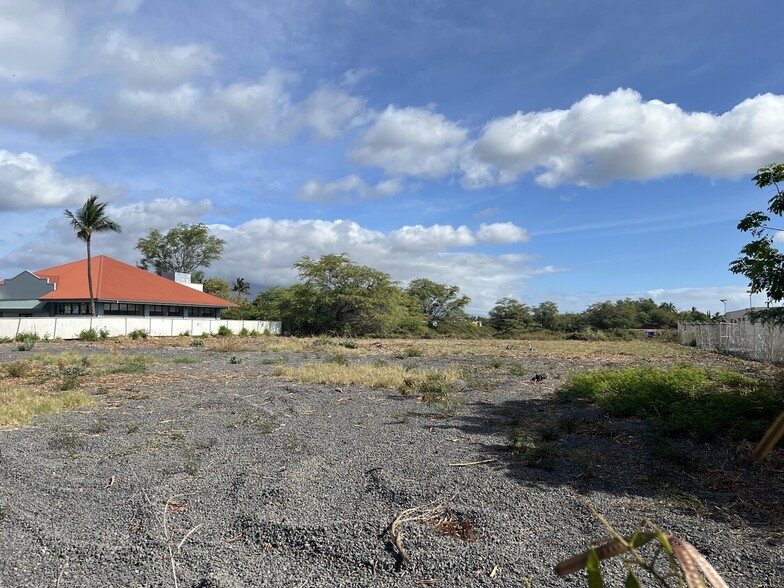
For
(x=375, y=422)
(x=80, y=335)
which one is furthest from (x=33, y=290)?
(x=375, y=422)

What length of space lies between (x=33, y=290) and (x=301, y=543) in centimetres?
4546

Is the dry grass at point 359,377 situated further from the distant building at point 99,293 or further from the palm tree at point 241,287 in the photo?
the palm tree at point 241,287

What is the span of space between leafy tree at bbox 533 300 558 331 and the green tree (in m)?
22.4

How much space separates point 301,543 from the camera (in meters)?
3.90

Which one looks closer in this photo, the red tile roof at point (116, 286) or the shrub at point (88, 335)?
the shrub at point (88, 335)

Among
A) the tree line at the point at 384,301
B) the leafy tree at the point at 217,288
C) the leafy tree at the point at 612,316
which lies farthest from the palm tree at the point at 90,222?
the leafy tree at the point at 612,316

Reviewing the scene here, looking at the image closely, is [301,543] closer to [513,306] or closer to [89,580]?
[89,580]

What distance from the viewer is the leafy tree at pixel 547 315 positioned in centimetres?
6076

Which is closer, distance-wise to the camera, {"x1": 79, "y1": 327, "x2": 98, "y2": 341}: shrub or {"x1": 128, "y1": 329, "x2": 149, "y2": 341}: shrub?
{"x1": 79, "y1": 327, "x2": 98, "y2": 341}: shrub

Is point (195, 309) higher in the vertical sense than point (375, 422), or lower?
higher

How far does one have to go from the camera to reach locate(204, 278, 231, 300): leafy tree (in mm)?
65500

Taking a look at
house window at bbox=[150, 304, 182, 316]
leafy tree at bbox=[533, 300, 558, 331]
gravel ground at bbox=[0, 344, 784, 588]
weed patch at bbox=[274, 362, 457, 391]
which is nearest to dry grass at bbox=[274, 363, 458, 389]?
weed patch at bbox=[274, 362, 457, 391]

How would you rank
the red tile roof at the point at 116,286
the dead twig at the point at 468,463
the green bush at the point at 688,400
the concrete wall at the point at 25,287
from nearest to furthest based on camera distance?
1. the dead twig at the point at 468,463
2. the green bush at the point at 688,400
3. the red tile roof at the point at 116,286
4. the concrete wall at the point at 25,287

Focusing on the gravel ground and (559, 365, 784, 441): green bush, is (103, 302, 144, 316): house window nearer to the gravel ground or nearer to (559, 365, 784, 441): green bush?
the gravel ground
